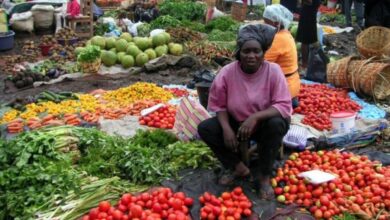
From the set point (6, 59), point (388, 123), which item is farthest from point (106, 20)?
point (388, 123)

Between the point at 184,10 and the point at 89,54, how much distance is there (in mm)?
6156

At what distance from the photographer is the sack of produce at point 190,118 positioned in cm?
482

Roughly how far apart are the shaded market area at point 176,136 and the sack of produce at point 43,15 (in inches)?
111

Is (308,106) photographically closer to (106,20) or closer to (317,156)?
(317,156)

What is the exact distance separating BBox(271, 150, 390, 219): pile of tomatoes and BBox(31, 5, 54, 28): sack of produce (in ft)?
34.3

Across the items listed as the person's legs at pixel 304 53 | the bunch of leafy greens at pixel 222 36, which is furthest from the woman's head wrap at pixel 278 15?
the bunch of leafy greens at pixel 222 36

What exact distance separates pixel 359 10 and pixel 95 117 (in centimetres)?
925

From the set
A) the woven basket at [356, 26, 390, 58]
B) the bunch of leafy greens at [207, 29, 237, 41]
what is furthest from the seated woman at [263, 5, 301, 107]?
the bunch of leafy greens at [207, 29, 237, 41]

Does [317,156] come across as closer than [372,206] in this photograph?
No

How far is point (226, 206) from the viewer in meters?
3.58

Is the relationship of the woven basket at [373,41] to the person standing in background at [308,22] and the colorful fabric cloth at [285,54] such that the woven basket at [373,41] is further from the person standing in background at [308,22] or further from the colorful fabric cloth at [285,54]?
the colorful fabric cloth at [285,54]

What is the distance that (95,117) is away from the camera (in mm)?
6012

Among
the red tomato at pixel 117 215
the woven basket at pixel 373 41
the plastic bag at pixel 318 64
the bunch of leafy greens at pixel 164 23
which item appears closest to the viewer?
the red tomato at pixel 117 215

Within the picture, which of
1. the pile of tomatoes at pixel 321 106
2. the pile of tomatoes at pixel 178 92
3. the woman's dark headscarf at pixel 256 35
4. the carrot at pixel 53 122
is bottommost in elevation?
the pile of tomatoes at pixel 178 92
